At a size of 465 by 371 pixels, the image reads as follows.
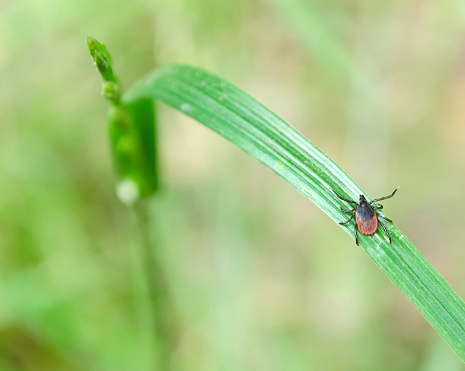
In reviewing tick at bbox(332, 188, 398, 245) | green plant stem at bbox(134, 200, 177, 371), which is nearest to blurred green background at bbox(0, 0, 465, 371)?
green plant stem at bbox(134, 200, 177, 371)

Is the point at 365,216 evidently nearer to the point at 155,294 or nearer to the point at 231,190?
the point at 155,294

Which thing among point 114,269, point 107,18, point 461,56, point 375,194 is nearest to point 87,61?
point 107,18

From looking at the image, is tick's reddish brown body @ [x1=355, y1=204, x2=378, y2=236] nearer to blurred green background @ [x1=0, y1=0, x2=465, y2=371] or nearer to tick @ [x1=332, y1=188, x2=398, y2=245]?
tick @ [x1=332, y1=188, x2=398, y2=245]

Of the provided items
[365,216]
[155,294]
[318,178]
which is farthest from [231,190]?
[318,178]

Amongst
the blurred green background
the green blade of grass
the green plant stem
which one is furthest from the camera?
the blurred green background

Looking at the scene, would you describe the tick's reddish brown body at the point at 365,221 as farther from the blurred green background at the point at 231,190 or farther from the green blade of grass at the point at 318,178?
the blurred green background at the point at 231,190

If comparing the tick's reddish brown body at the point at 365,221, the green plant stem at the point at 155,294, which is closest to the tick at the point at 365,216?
the tick's reddish brown body at the point at 365,221

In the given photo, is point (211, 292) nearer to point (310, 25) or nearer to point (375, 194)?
point (375, 194)
